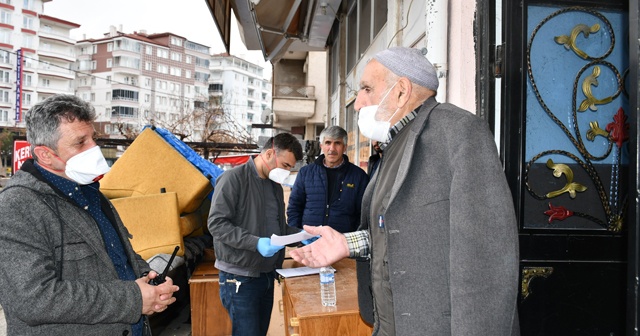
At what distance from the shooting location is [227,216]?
3160 mm

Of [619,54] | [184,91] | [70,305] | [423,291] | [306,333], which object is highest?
[184,91]

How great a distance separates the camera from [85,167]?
1.94 meters

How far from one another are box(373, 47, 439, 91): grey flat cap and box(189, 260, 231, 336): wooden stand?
3.67 m

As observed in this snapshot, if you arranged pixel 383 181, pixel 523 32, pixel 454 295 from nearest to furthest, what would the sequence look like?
1. pixel 454 295
2. pixel 383 181
3. pixel 523 32

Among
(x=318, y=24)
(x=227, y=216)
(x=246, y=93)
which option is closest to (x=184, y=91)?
(x=246, y=93)

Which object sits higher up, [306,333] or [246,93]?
[246,93]

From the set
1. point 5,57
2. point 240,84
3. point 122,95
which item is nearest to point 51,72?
point 5,57

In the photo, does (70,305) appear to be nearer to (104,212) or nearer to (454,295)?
(104,212)

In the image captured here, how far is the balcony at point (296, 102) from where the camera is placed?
17.6 meters

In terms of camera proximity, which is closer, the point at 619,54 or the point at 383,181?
the point at 383,181

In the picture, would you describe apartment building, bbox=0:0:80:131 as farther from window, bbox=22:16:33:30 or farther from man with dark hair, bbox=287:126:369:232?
man with dark hair, bbox=287:126:369:232

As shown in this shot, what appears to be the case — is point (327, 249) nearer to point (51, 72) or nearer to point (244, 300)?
point (244, 300)

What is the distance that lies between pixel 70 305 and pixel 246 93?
9082 centimetres

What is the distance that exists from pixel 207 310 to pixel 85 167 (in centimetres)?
315
